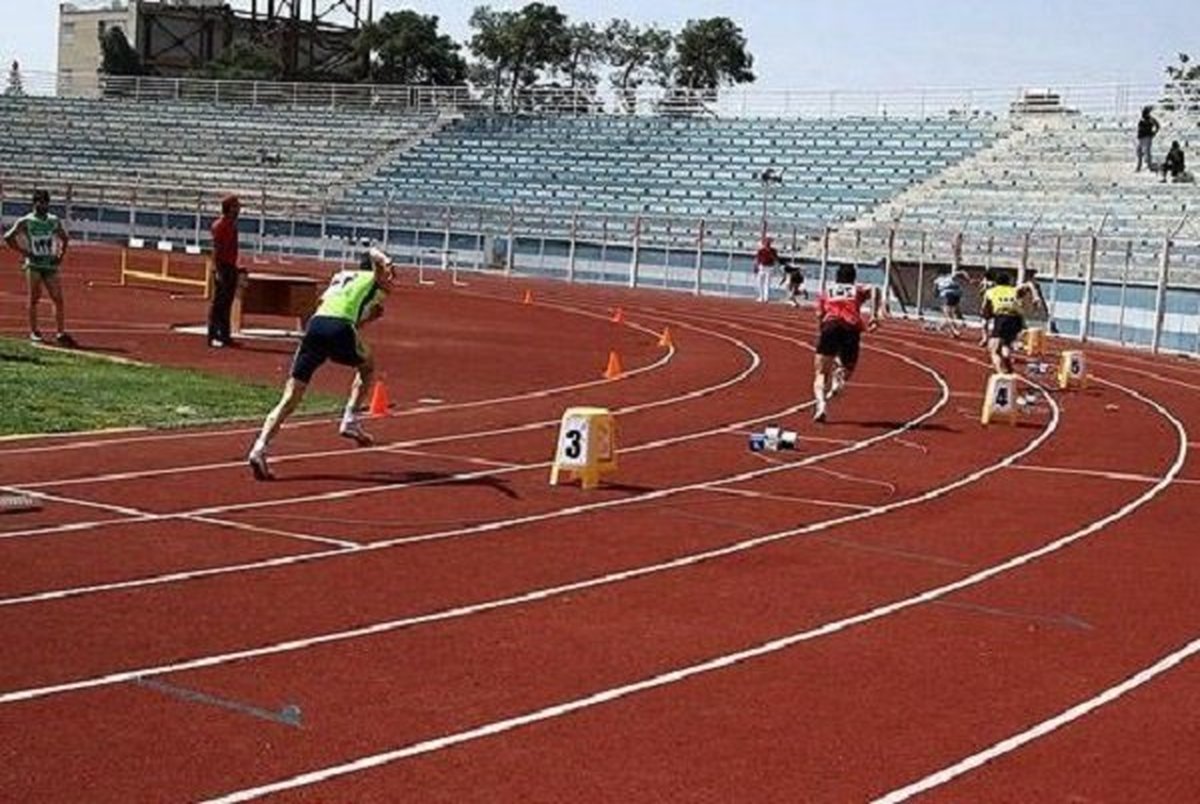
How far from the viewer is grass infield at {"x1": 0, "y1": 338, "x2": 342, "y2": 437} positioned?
578 inches

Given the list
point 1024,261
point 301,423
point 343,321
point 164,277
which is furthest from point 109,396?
point 1024,261

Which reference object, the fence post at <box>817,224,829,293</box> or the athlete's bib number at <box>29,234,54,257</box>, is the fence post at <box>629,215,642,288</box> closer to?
the fence post at <box>817,224,829,293</box>

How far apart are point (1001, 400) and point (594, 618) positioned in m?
11.3

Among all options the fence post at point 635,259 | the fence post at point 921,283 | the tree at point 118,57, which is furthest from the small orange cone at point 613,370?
the tree at point 118,57

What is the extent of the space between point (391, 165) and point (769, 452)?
50.4 metres

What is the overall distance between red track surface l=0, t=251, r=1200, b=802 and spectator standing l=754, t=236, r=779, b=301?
27.9 meters

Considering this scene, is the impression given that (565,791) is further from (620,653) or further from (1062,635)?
(1062,635)

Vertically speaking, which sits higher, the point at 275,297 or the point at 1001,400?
the point at 275,297

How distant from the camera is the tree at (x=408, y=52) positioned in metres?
94.1

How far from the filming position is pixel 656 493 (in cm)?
1294

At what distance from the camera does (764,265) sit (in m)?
45.5

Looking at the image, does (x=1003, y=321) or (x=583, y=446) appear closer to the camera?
(x=583, y=446)

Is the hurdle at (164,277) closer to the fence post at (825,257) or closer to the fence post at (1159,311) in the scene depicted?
the fence post at (825,257)

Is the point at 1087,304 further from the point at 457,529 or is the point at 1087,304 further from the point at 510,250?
the point at 457,529
